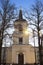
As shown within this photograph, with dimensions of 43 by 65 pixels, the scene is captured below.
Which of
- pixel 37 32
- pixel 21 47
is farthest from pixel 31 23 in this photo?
pixel 21 47

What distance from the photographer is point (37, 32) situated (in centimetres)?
3005

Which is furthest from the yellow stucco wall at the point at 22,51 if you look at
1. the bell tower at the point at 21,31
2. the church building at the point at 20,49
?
the bell tower at the point at 21,31

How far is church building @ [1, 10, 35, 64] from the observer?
143 feet

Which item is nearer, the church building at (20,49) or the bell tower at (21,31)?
the church building at (20,49)

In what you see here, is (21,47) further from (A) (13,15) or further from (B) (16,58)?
(A) (13,15)

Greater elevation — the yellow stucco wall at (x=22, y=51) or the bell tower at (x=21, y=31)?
the bell tower at (x=21, y=31)

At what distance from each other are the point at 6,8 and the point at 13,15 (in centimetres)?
143

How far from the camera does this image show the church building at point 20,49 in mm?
43500

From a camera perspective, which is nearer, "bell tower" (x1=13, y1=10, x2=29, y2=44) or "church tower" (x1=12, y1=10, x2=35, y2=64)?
"church tower" (x1=12, y1=10, x2=35, y2=64)

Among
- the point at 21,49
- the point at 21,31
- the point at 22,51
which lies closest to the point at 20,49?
the point at 21,49

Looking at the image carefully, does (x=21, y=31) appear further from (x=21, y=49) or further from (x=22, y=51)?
(x=22, y=51)

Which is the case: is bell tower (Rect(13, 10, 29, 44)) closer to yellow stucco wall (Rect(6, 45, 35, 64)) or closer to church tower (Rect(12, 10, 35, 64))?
church tower (Rect(12, 10, 35, 64))

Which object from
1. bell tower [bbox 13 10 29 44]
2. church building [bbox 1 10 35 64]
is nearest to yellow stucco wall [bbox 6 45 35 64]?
church building [bbox 1 10 35 64]

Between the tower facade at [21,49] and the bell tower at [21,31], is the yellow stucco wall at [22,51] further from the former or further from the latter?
the bell tower at [21,31]
